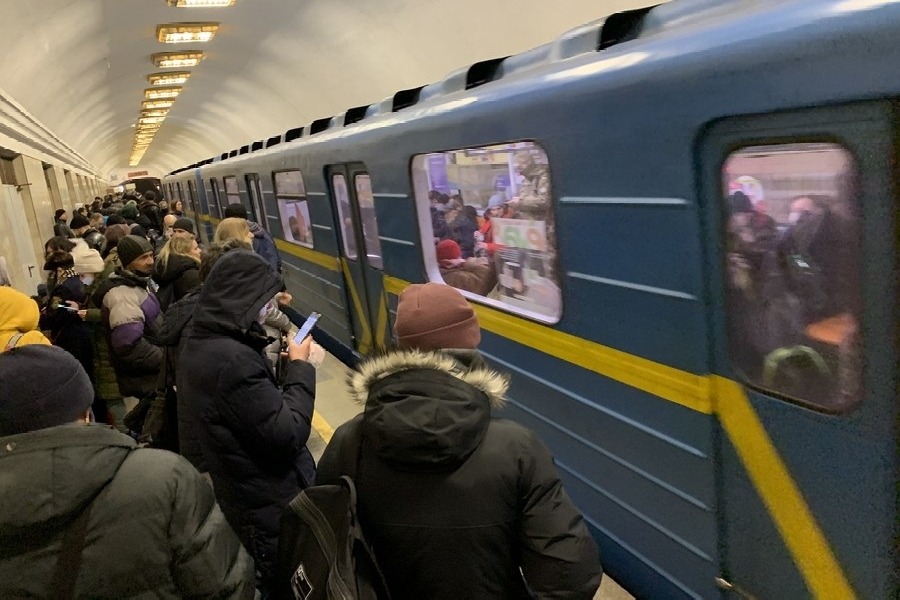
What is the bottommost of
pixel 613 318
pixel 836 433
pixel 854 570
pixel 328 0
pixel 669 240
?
pixel 854 570

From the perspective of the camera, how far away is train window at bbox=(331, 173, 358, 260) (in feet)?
19.7

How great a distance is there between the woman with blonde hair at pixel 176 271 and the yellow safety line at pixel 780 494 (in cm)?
337

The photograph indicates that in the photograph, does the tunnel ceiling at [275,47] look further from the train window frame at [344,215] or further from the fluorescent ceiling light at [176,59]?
the train window frame at [344,215]

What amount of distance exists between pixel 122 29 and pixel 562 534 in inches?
449

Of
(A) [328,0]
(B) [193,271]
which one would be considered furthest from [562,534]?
(A) [328,0]

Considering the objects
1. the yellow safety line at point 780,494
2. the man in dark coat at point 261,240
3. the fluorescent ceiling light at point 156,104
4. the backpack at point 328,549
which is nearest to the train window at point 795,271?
the yellow safety line at point 780,494

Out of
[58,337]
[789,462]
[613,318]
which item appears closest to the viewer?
[789,462]

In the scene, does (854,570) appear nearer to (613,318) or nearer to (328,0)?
(613,318)

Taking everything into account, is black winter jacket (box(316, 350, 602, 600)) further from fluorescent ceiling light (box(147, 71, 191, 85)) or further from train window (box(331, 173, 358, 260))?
fluorescent ceiling light (box(147, 71, 191, 85))

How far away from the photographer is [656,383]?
2494mm

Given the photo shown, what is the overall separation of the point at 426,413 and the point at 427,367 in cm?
14

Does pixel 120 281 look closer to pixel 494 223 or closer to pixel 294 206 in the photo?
pixel 494 223

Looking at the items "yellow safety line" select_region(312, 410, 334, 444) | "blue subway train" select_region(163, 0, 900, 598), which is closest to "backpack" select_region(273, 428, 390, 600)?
"blue subway train" select_region(163, 0, 900, 598)

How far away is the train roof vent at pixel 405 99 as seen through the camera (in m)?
4.91
